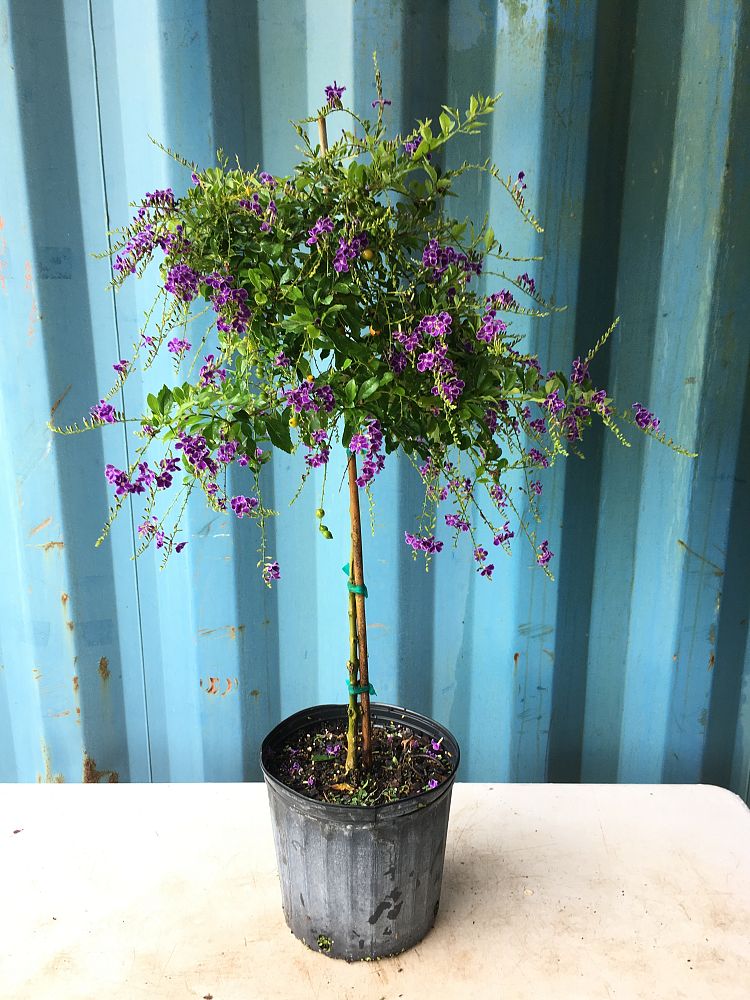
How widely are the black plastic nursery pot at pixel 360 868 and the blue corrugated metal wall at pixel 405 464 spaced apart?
530mm

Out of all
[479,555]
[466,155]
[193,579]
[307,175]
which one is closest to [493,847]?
[479,555]

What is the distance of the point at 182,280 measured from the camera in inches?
39.1

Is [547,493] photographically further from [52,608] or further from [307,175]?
[52,608]

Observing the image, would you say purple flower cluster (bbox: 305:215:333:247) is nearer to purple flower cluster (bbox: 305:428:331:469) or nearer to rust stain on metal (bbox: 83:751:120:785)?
purple flower cluster (bbox: 305:428:331:469)

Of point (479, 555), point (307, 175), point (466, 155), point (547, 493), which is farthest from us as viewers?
point (547, 493)

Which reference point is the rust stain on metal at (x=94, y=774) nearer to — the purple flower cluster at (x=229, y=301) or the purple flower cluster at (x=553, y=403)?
the purple flower cluster at (x=229, y=301)

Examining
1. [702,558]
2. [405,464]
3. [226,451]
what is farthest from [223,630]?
[702,558]

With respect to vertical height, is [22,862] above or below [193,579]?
below

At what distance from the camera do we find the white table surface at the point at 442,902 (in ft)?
3.68

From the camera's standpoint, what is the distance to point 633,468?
63.5 inches

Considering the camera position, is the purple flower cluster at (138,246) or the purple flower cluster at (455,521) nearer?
the purple flower cluster at (138,246)

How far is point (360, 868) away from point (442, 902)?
246 mm

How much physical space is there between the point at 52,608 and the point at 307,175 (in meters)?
1.15

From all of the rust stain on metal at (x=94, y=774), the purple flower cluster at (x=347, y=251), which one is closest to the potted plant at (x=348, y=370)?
the purple flower cluster at (x=347, y=251)
